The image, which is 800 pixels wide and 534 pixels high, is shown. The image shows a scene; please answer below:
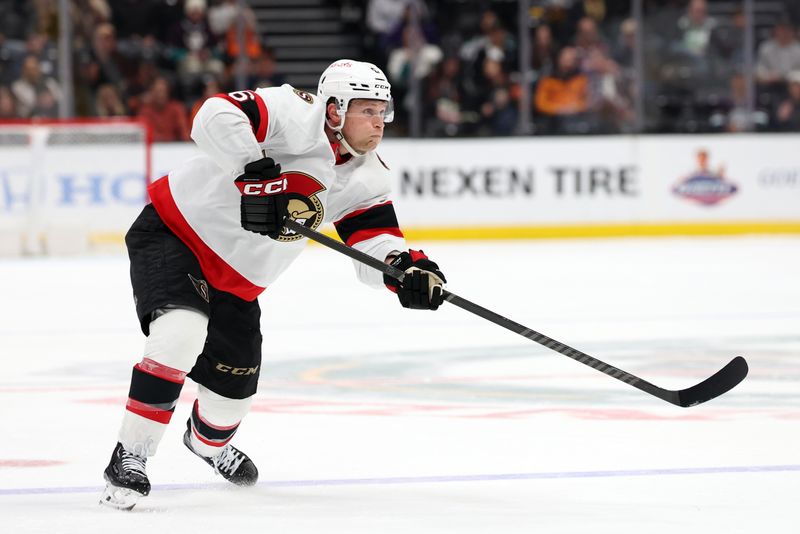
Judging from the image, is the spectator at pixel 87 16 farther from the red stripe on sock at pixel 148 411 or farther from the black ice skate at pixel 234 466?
the red stripe on sock at pixel 148 411

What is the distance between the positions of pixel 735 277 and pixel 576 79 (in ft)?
11.3

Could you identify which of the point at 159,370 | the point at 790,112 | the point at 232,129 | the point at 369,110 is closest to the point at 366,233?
the point at 369,110

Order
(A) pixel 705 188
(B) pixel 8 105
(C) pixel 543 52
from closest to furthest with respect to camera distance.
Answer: (B) pixel 8 105 < (A) pixel 705 188 < (C) pixel 543 52

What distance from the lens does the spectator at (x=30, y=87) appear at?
10.2 meters

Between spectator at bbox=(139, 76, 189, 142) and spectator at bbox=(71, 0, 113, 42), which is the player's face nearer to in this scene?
spectator at bbox=(139, 76, 189, 142)

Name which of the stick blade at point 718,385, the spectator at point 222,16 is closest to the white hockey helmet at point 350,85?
the stick blade at point 718,385

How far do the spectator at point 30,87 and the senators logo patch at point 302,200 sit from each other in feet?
24.5

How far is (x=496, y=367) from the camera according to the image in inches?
194

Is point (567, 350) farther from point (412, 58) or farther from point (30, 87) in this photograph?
point (30, 87)

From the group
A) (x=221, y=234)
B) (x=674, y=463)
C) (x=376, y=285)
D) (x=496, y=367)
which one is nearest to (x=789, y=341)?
(x=496, y=367)

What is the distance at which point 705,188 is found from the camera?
34.9 feet

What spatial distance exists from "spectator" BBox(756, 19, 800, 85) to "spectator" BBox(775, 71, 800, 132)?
100mm

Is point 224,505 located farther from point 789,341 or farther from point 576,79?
point 576,79

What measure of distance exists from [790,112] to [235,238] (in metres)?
8.46
